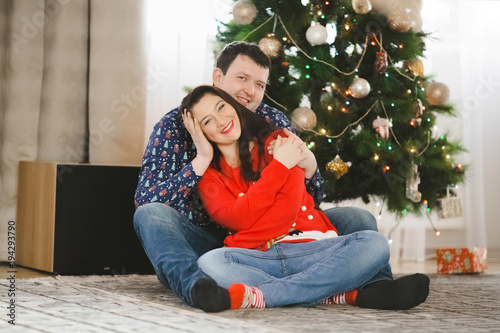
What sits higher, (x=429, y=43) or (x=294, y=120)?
(x=429, y=43)

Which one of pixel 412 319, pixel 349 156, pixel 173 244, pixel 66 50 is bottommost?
pixel 412 319

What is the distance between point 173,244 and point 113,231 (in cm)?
96

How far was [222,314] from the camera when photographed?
4.68 ft

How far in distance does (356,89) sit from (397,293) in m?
1.22

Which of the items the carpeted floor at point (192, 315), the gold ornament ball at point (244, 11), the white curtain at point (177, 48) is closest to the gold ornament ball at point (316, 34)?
the gold ornament ball at point (244, 11)

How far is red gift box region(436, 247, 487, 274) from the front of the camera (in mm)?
2752

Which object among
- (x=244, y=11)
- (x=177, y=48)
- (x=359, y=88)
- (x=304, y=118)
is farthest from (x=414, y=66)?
(x=177, y=48)

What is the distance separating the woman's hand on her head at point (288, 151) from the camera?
162 centimetres

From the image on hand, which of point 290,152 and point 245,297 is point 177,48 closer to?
point 290,152

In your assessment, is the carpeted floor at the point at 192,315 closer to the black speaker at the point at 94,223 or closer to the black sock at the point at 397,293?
the black sock at the point at 397,293

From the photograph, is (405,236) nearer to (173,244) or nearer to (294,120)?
(294,120)

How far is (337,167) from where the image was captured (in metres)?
2.55

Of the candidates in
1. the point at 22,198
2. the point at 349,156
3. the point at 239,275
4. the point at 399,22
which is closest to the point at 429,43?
the point at 399,22

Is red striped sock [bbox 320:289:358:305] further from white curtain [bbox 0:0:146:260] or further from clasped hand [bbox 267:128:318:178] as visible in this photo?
white curtain [bbox 0:0:146:260]
